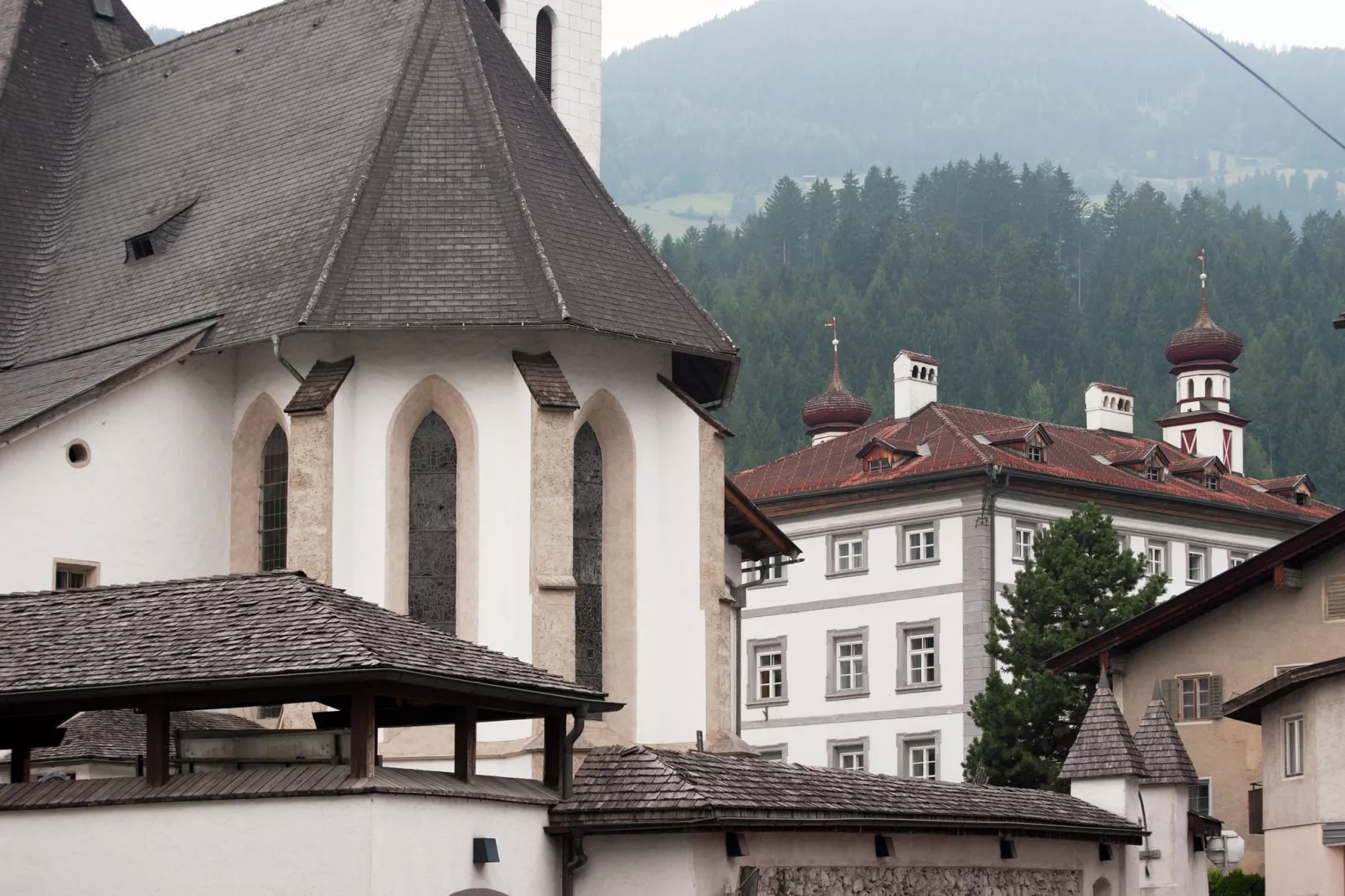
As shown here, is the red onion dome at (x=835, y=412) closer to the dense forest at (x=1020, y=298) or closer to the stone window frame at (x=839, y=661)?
the stone window frame at (x=839, y=661)

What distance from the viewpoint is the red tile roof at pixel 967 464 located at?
69750 mm

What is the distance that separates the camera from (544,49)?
45406 mm

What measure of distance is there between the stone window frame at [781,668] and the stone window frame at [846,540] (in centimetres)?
262

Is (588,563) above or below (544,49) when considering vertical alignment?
below

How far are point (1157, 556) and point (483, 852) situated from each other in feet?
174

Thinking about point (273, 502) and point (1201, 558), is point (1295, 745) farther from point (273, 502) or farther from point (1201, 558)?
point (1201, 558)

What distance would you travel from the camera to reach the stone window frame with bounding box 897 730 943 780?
66188mm

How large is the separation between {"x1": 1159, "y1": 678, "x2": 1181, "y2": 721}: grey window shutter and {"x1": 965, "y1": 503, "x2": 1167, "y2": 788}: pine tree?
5.47 ft

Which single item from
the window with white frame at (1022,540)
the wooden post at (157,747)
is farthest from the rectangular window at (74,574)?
the window with white frame at (1022,540)

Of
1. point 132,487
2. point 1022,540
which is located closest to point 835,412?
point 1022,540

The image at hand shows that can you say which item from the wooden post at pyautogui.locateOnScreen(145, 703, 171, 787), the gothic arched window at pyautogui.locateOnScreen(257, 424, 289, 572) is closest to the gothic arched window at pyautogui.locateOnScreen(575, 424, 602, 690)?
the gothic arched window at pyautogui.locateOnScreen(257, 424, 289, 572)

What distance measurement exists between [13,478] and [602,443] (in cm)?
771

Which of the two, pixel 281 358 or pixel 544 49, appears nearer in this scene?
pixel 281 358

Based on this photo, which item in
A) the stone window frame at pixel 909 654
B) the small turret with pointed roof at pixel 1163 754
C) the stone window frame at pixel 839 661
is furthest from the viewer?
the stone window frame at pixel 839 661
